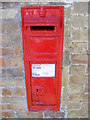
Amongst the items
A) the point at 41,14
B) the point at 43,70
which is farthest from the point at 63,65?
the point at 41,14

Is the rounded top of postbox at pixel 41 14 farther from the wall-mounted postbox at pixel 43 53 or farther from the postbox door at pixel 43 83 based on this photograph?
the postbox door at pixel 43 83

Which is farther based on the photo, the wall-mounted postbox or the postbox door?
the postbox door

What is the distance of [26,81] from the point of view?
1795 mm

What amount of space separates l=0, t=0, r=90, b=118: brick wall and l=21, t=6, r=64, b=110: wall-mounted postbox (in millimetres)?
86

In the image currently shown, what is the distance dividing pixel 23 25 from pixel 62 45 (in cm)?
40

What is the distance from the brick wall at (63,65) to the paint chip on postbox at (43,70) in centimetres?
14

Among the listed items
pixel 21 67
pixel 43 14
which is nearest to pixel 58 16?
pixel 43 14

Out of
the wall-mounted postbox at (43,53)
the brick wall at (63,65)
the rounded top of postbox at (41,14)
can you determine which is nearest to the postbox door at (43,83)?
the wall-mounted postbox at (43,53)

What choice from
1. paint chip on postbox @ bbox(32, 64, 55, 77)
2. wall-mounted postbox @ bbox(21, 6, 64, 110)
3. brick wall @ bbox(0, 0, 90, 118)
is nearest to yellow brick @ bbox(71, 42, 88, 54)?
brick wall @ bbox(0, 0, 90, 118)

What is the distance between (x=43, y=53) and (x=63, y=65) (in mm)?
276

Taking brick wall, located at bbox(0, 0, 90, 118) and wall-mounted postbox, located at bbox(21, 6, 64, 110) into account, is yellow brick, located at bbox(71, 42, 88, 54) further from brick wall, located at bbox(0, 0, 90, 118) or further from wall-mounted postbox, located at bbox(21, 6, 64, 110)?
wall-mounted postbox, located at bbox(21, 6, 64, 110)

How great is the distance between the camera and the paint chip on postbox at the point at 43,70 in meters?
1.69

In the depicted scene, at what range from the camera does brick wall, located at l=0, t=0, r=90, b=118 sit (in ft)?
5.20

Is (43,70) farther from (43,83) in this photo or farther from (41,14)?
(41,14)
